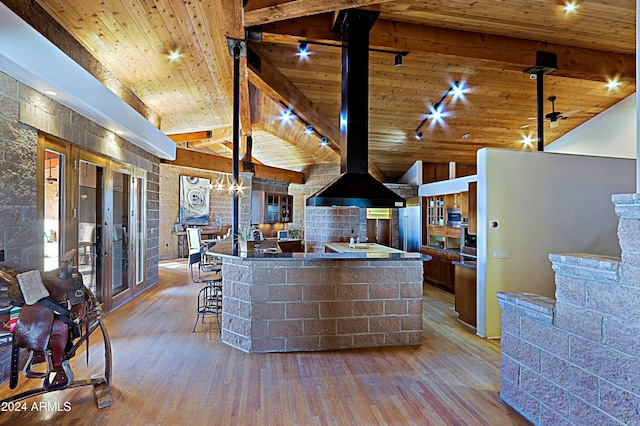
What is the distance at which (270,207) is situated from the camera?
10008mm

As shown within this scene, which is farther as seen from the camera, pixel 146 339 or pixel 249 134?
pixel 249 134

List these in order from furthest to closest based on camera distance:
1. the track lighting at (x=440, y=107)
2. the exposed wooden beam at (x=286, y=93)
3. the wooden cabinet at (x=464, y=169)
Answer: the wooden cabinet at (x=464, y=169) < the track lighting at (x=440, y=107) < the exposed wooden beam at (x=286, y=93)

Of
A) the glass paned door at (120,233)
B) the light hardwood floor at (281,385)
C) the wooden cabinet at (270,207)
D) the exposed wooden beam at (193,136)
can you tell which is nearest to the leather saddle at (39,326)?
the light hardwood floor at (281,385)

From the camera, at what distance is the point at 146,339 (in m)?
3.88

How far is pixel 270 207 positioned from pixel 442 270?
5.11 meters

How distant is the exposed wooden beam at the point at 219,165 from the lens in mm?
8062

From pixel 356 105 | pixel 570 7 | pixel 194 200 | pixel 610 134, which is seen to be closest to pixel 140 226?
pixel 356 105

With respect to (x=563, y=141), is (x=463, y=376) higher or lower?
lower

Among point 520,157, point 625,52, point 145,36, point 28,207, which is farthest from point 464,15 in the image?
point 28,207

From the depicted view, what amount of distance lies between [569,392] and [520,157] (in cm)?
280

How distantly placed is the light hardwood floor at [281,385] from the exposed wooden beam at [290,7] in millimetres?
3251

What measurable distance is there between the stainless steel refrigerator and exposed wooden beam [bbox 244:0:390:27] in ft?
18.3

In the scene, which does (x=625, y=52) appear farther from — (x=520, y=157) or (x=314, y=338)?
(x=314, y=338)

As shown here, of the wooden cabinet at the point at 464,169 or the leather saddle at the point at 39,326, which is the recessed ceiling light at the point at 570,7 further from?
the leather saddle at the point at 39,326
